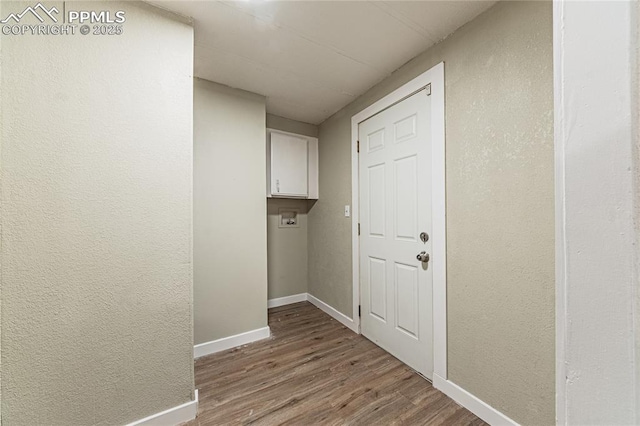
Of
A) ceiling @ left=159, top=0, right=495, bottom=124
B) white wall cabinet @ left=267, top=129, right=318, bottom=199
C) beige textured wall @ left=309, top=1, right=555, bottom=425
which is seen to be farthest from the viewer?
white wall cabinet @ left=267, top=129, right=318, bottom=199

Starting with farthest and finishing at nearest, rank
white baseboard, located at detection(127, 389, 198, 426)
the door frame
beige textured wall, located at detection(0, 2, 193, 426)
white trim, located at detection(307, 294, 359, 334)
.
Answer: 1. white trim, located at detection(307, 294, 359, 334)
2. the door frame
3. white baseboard, located at detection(127, 389, 198, 426)
4. beige textured wall, located at detection(0, 2, 193, 426)

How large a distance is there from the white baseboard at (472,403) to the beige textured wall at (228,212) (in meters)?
1.59

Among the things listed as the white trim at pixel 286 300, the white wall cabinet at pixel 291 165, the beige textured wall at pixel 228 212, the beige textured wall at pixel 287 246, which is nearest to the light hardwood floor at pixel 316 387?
the beige textured wall at pixel 228 212

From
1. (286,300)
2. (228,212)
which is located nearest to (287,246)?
(286,300)

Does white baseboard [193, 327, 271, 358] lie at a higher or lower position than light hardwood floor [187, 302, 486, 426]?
higher

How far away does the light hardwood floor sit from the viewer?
1.44 meters

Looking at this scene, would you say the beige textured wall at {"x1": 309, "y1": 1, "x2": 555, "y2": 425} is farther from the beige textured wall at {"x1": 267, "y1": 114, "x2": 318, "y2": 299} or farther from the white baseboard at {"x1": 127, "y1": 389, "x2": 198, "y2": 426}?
the beige textured wall at {"x1": 267, "y1": 114, "x2": 318, "y2": 299}

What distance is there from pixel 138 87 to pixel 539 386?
263 centimetres

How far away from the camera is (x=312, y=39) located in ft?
5.56

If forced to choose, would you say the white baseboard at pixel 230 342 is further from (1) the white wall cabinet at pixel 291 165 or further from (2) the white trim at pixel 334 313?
(1) the white wall cabinet at pixel 291 165

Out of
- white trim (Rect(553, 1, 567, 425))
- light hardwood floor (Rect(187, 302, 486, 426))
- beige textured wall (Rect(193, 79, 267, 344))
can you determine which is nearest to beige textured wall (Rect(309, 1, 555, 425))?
light hardwood floor (Rect(187, 302, 486, 426))

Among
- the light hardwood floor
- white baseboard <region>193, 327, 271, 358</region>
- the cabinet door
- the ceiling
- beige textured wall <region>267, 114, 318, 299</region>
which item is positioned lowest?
the light hardwood floor

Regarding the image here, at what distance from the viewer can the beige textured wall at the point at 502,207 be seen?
1188mm

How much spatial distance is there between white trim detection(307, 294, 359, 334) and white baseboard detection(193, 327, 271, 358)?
77 cm
